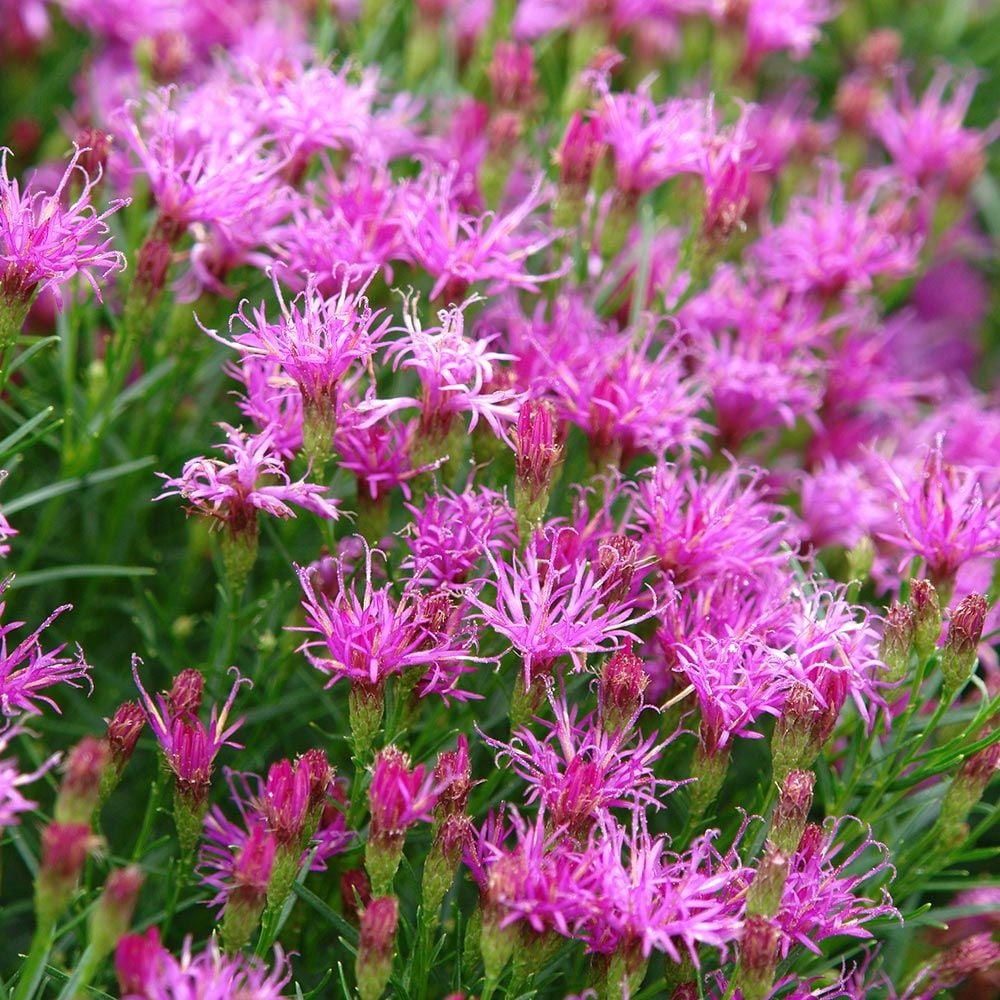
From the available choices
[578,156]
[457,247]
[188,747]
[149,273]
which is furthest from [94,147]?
[188,747]

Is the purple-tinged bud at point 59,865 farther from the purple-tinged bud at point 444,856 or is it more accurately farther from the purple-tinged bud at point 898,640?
the purple-tinged bud at point 898,640

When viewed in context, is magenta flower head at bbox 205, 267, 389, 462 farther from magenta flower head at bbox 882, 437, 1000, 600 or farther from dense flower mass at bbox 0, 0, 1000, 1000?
magenta flower head at bbox 882, 437, 1000, 600

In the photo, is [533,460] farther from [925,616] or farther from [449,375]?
[925,616]

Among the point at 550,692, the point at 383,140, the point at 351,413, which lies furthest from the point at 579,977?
the point at 383,140

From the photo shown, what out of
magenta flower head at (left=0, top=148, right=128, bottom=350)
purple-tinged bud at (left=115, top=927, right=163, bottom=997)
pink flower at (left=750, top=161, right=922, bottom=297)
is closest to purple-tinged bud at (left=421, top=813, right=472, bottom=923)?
purple-tinged bud at (left=115, top=927, right=163, bottom=997)

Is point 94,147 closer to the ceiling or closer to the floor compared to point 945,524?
closer to the ceiling
